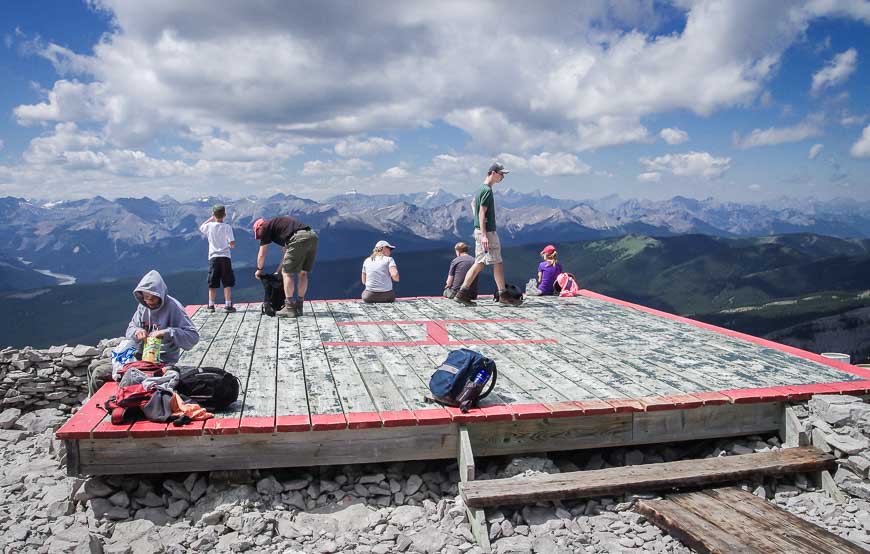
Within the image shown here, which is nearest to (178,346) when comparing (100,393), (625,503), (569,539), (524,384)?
(100,393)

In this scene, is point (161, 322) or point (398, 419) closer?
point (398, 419)

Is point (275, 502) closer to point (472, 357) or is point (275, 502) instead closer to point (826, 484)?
point (472, 357)

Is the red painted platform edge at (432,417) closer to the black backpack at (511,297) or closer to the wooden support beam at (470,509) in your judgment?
the wooden support beam at (470,509)

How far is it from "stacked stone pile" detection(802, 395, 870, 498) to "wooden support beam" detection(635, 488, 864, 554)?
1.39 m

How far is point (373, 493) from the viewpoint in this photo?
6.60 meters

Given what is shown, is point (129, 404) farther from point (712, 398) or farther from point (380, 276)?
point (380, 276)

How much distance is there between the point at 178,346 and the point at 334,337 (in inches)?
131

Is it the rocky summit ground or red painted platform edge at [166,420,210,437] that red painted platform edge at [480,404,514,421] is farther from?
red painted platform edge at [166,420,210,437]

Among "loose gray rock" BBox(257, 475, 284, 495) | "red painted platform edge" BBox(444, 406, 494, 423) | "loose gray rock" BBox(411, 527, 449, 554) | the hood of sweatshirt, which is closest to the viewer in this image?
"loose gray rock" BBox(411, 527, 449, 554)

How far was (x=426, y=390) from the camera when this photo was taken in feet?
24.3

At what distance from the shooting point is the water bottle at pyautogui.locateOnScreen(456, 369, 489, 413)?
263 inches

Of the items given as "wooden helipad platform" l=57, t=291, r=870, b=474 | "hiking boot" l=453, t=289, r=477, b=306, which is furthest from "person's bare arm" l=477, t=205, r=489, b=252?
"wooden helipad platform" l=57, t=291, r=870, b=474

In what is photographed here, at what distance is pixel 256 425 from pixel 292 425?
389mm

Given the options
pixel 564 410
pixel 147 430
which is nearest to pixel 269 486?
pixel 147 430
